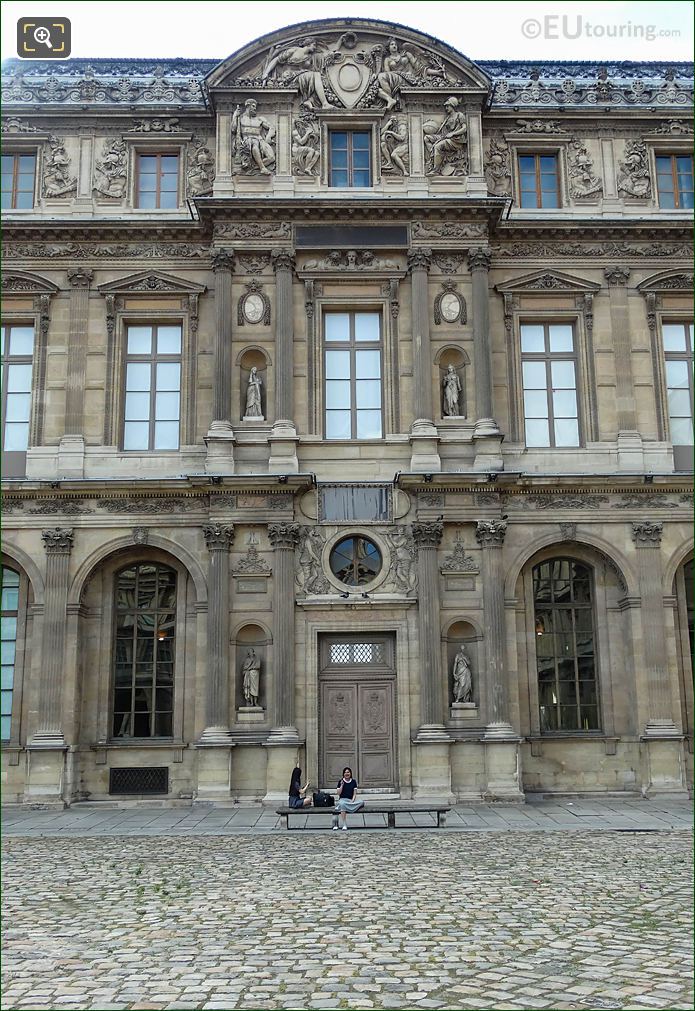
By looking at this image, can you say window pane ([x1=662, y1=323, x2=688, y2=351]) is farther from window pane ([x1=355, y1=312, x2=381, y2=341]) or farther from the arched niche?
the arched niche

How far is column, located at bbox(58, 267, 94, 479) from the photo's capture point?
23.5 meters

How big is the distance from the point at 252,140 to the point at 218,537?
969cm

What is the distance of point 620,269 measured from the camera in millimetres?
24922

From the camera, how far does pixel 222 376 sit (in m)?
23.4

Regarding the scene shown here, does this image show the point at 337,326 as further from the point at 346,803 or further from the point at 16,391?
the point at 346,803

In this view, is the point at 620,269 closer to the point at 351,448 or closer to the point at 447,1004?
the point at 351,448

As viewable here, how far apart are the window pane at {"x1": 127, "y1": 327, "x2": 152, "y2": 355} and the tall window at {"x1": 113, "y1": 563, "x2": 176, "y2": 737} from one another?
17.0 feet

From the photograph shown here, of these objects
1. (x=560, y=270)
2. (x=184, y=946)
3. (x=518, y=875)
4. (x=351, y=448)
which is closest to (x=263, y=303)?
(x=351, y=448)

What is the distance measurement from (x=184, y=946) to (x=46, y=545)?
1491cm

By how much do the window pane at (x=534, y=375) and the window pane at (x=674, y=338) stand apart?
3118 millimetres

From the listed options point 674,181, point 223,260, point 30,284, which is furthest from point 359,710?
point 674,181

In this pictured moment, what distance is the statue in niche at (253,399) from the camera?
77.3ft

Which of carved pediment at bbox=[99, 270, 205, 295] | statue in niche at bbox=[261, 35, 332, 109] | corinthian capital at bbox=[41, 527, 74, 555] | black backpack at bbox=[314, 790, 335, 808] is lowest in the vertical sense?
black backpack at bbox=[314, 790, 335, 808]

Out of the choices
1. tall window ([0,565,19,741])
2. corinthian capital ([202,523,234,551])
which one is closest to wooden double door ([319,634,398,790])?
corinthian capital ([202,523,234,551])
